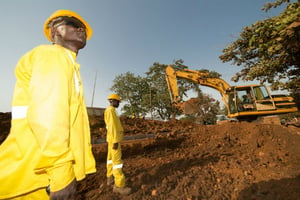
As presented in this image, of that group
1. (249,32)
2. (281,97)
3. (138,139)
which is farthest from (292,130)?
(138,139)

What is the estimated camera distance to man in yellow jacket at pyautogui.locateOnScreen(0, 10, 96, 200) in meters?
0.69

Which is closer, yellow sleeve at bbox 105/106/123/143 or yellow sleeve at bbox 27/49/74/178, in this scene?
yellow sleeve at bbox 27/49/74/178

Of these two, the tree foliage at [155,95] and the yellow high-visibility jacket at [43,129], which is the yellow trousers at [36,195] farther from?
the tree foliage at [155,95]

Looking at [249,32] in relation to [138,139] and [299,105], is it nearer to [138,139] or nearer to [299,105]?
[138,139]

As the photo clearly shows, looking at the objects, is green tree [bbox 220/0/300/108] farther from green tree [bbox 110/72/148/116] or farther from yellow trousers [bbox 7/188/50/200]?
green tree [bbox 110/72/148/116]

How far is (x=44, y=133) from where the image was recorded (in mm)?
680

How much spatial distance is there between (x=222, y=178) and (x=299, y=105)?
8.45 metres

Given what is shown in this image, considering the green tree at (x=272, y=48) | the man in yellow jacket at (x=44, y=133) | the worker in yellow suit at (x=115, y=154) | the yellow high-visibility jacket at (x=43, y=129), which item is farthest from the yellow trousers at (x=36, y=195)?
the green tree at (x=272, y=48)

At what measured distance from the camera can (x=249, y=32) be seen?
4.34 meters

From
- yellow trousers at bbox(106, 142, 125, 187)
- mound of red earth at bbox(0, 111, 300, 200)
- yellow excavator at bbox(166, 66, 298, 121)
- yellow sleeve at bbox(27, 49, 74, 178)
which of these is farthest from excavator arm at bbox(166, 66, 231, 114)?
yellow sleeve at bbox(27, 49, 74, 178)

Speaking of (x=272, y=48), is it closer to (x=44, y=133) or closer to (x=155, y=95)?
(x=44, y=133)

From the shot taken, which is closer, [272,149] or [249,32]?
[249,32]

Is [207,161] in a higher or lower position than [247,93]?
lower

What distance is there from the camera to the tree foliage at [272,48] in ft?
8.77
